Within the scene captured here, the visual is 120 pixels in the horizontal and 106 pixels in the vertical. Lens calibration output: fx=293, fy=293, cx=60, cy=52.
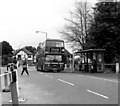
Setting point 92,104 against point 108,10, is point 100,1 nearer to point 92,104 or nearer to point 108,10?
point 108,10

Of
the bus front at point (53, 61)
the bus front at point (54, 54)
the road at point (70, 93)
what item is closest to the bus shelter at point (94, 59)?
the bus front at point (54, 54)

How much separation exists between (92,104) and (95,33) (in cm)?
3283

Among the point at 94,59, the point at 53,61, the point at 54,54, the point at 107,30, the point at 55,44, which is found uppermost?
the point at 107,30

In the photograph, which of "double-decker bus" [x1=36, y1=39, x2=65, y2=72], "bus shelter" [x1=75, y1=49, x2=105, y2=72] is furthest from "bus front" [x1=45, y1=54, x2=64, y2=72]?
"bus shelter" [x1=75, y1=49, x2=105, y2=72]

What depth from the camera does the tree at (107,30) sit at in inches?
1619

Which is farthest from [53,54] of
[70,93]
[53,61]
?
[70,93]

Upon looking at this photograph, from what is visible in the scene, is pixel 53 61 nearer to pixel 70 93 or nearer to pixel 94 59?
pixel 94 59

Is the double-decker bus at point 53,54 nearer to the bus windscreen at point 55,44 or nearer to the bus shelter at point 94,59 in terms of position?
the bus windscreen at point 55,44

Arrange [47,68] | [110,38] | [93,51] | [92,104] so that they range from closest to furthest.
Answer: [92,104] < [93,51] < [47,68] < [110,38]

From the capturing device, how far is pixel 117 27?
4153 cm

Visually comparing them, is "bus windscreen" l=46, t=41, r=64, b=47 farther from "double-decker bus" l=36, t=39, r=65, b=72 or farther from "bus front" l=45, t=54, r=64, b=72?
"bus front" l=45, t=54, r=64, b=72

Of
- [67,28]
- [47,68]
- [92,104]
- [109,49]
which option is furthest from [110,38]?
[92,104]

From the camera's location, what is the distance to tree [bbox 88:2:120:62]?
41.1 meters

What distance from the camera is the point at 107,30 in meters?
41.4
